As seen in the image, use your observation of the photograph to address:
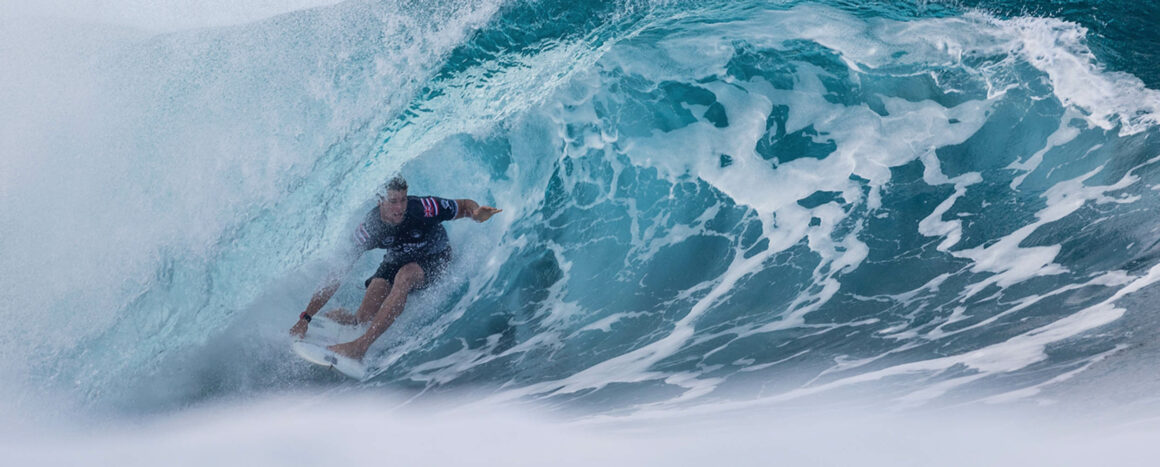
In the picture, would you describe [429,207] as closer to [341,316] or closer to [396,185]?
[396,185]

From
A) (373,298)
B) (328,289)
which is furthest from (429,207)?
(328,289)

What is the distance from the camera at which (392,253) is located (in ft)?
15.9

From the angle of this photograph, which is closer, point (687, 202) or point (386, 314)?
point (386, 314)

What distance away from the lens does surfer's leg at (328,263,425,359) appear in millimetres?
4703

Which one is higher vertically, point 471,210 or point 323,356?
point 471,210

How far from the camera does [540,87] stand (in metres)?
5.62

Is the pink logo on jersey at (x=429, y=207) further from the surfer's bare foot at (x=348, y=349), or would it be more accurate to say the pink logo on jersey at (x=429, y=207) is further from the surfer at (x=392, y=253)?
the surfer's bare foot at (x=348, y=349)

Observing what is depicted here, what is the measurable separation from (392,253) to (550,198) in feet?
5.03

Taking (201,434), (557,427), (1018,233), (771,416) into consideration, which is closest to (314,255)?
(201,434)

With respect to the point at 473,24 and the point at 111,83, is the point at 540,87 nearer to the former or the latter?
the point at 473,24

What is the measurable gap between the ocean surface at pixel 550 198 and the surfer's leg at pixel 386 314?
1.56 feet

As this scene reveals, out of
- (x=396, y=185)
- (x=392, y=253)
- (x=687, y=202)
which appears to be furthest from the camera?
(x=687, y=202)

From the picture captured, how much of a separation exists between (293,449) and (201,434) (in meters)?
0.76

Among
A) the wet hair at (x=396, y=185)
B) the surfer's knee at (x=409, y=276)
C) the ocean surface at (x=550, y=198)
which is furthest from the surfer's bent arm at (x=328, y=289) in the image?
the wet hair at (x=396, y=185)
